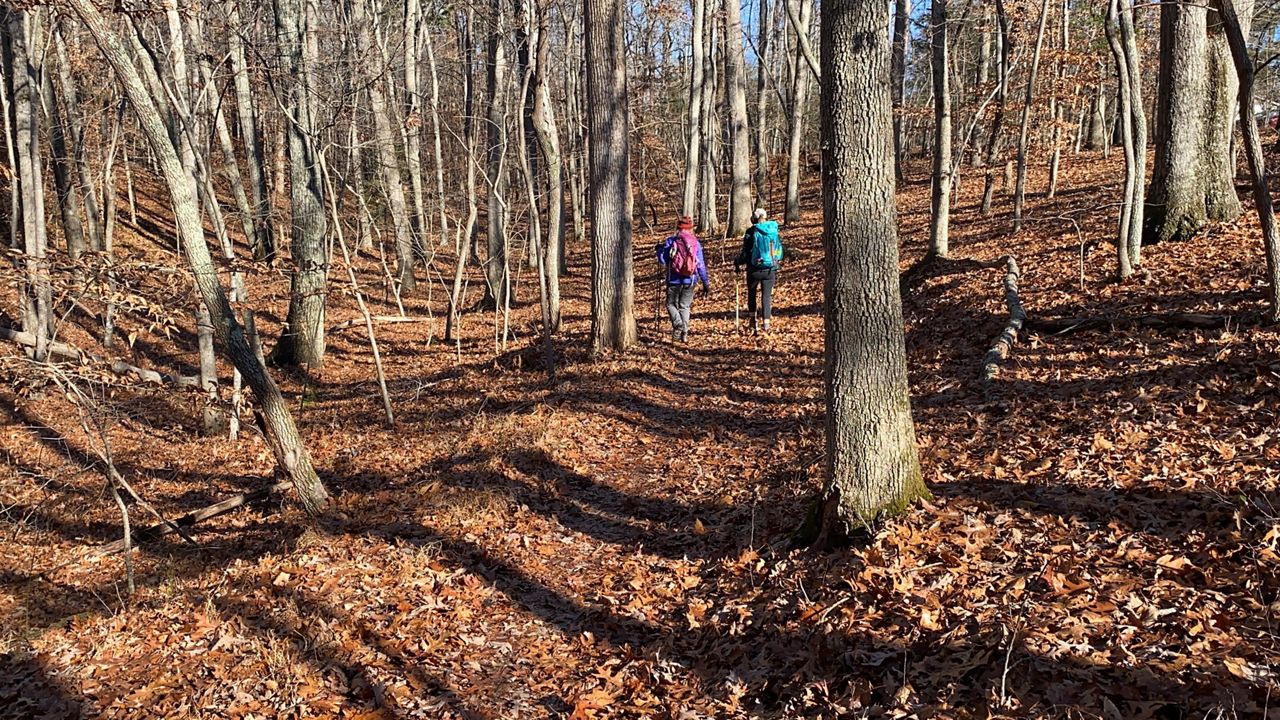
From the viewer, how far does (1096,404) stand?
6281mm

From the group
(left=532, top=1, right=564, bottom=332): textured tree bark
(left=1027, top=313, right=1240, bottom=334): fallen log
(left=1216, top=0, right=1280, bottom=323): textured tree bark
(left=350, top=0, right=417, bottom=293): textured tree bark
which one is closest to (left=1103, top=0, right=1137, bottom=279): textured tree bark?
(left=1027, top=313, right=1240, bottom=334): fallen log

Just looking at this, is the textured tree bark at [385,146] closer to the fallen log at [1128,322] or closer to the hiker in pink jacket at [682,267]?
the hiker in pink jacket at [682,267]

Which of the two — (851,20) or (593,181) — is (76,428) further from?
(851,20)

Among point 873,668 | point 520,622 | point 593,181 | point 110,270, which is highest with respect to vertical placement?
point 593,181

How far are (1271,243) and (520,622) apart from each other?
6.68 metres

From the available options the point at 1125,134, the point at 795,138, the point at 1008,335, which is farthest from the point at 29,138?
the point at 795,138

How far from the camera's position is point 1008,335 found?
841cm

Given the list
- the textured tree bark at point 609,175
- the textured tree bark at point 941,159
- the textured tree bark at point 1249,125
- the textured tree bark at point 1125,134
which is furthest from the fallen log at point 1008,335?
the textured tree bark at point 609,175

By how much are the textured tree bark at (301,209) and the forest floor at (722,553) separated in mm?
3922

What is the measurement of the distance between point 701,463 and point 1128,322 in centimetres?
459

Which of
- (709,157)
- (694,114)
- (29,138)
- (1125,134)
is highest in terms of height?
(694,114)

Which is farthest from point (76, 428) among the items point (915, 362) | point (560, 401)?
point (915, 362)

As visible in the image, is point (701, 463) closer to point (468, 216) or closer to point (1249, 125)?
point (1249, 125)

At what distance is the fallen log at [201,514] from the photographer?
800cm
